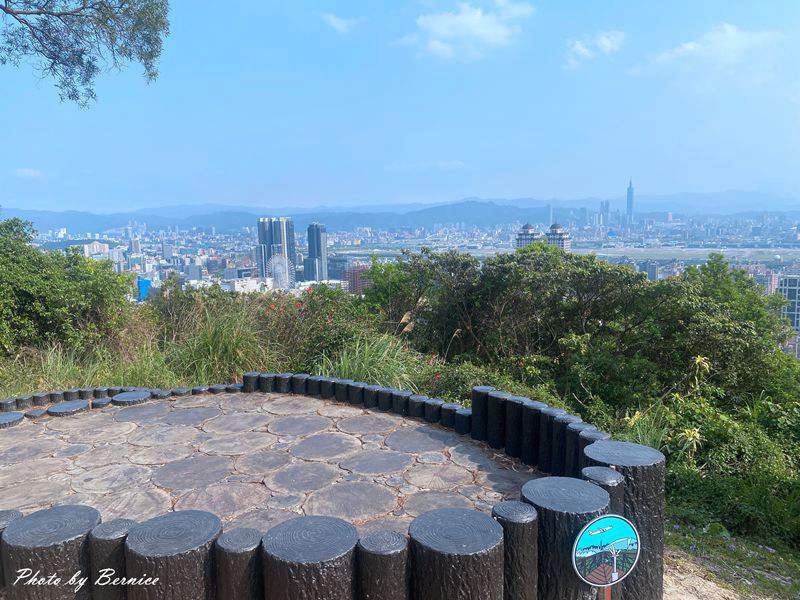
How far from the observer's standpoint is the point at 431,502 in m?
2.94

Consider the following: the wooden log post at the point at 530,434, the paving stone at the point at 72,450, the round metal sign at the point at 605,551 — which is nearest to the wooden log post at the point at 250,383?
the paving stone at the point at 72,450

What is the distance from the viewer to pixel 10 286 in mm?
6457

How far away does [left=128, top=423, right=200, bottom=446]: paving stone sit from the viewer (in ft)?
12.7

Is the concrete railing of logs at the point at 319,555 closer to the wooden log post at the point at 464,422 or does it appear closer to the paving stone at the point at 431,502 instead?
the paving stone at the point at 431,502

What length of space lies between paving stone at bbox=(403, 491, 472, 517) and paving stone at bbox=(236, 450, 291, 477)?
3.07ft

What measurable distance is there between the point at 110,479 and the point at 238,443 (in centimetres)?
83

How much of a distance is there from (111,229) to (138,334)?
89783 millimetres

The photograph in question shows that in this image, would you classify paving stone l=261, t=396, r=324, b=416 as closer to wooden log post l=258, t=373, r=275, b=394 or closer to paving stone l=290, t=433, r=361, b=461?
wooden log post l=258, t=373, r=275, b=394

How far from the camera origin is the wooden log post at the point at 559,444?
318cm

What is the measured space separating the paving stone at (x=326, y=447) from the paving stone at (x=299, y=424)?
150 millimetres

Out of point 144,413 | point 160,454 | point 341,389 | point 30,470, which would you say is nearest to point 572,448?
point 341,389

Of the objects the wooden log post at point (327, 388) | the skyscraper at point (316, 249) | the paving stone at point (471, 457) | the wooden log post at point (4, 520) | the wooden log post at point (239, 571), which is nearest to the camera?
the wooden log post at point (239, 571)

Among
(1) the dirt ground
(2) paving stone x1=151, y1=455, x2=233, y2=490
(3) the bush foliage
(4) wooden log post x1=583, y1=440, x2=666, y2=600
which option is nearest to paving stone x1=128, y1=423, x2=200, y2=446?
(2) paving stone x1=151, y1=455, x2=233, y2=490

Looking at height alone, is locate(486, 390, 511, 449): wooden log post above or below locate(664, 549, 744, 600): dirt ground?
above
